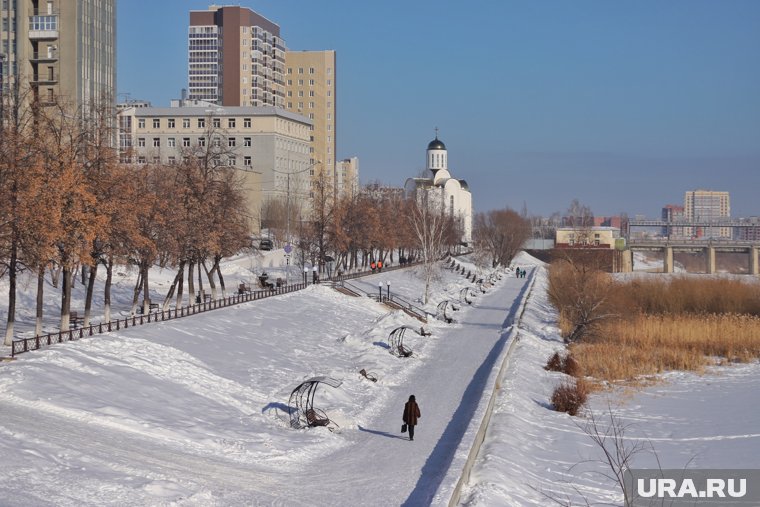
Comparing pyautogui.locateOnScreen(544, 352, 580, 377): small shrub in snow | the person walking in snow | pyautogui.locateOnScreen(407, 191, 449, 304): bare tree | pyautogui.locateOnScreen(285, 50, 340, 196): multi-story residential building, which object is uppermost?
pyautogui.locateOnScreen(285, 50, 340, 196): multi-story residential building

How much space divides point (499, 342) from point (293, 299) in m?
13.2

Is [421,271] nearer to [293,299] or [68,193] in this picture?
[293,299]

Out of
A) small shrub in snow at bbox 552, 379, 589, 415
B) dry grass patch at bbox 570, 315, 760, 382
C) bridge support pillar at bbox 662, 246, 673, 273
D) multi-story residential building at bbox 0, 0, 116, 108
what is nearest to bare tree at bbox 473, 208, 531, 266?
bridge support pillar at bbox 662, 246, 673, 273

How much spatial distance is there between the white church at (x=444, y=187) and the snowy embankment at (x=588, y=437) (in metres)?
94.1

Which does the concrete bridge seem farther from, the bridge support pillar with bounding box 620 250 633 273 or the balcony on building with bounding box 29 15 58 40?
the balcony on building with bounding box 29 15 58 40

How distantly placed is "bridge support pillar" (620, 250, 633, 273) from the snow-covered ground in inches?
3676

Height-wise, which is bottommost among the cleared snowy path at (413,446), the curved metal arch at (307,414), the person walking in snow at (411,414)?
the cleared snowy path at (413,446)

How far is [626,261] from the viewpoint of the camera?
13650 cm

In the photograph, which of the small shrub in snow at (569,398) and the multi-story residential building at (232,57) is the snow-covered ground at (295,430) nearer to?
the small shrub in snow at (569,398)

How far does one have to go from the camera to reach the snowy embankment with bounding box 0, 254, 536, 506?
17969 millimetres

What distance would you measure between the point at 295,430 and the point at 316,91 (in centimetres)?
12909

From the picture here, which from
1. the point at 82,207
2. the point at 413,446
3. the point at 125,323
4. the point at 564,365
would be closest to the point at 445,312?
the point at 564,365

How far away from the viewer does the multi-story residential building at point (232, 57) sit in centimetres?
13362
